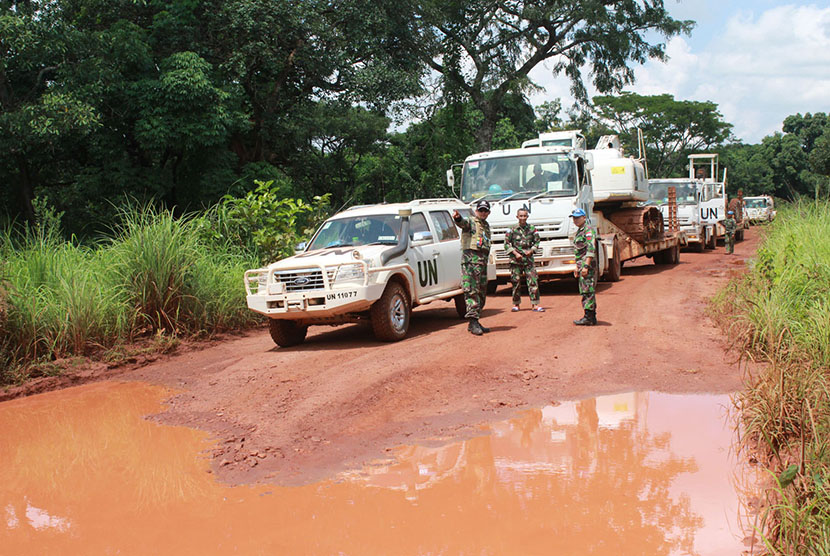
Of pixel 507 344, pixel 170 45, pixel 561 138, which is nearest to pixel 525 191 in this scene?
pixel 561 138

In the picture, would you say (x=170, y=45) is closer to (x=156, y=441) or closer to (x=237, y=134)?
(x=237, y=134)

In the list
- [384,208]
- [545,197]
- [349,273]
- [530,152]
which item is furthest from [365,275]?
[530,152]

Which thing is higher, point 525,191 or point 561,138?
point 561,138

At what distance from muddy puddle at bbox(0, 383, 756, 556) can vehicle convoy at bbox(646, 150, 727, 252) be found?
53.9ft

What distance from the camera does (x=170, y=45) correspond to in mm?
21062

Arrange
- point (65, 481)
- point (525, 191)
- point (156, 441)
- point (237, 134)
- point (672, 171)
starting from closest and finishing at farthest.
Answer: point (65, 481) → point (156, 441) → point (525, 191) → point (237, 134) → point (672, 171)

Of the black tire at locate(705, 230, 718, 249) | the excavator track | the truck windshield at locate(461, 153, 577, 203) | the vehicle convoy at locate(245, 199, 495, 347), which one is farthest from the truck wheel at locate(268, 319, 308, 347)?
the black tire at locate(705, 230, 718, 249)

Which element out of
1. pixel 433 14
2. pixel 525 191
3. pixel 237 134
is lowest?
pixel 525 191

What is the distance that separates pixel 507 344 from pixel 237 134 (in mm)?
16287

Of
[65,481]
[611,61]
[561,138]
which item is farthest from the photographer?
[611,61]

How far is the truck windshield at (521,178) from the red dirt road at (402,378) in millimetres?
3429

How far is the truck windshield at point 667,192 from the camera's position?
78.2ft

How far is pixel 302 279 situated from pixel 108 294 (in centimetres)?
281

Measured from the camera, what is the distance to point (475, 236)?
10484mm
